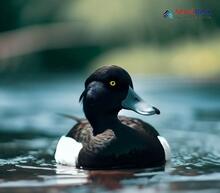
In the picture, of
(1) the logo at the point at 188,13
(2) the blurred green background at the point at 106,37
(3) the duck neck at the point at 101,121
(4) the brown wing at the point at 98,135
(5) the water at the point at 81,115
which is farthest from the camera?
(2) the blurred green background at the point at 106,37

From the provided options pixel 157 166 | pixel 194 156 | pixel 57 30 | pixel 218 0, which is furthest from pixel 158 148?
pixel 57 30

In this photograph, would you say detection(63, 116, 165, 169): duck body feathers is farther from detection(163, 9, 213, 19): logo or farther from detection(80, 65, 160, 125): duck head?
detection(163, 9, 213, 19): logo

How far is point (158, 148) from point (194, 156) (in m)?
0.67

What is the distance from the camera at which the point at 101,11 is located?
13.3 metres

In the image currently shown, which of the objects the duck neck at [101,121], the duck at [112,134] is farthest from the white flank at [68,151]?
the duck neck at [101,121]

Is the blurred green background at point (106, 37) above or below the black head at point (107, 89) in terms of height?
above

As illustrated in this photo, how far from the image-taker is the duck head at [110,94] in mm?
6125

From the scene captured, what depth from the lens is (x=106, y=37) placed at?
Answer: 1358 centimetres

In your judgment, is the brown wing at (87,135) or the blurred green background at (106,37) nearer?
the brown wing at (87,135)

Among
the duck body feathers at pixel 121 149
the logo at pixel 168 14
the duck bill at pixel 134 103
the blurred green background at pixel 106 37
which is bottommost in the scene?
the duck body feathers at pixel 121 149

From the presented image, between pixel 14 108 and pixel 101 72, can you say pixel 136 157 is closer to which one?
pixel 101 72

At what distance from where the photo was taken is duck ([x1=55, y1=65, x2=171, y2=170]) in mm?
5965

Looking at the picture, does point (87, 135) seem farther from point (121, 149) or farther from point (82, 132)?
point (121, 149)

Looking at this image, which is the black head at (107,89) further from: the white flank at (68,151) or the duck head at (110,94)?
the white flank at (68,151)
